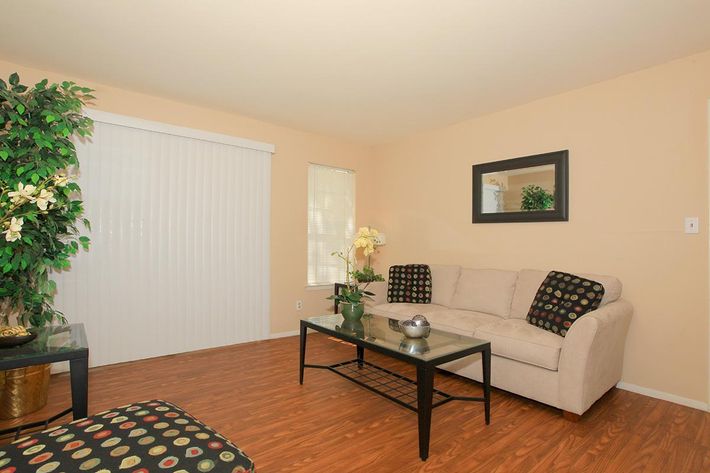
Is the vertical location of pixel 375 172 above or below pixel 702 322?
above

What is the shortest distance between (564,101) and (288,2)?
2.55 metres

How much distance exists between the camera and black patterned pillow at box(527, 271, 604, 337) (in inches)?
104

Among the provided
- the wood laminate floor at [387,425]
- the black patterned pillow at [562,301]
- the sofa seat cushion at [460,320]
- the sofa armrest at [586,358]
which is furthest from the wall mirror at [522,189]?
the wood laminate floor at [387,425]

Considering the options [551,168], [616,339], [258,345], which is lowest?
[258,345]

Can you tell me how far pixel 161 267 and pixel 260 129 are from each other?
1841mm

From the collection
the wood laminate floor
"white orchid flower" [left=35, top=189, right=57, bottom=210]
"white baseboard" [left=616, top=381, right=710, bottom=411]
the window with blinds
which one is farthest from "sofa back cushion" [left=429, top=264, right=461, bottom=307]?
"white orchid flower" [left=35, top=189, right=57, bottom=210]

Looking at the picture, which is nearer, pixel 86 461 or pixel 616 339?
pixel 86 461

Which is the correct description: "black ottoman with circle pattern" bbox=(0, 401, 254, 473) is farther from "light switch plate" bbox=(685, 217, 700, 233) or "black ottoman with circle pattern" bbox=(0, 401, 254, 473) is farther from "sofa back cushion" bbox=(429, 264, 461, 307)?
"light switch plate" bbox=(685, 217, 700, 233)

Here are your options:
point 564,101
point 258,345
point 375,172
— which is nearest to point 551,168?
point 564,101

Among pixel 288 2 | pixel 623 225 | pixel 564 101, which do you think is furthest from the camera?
pixel 564 101

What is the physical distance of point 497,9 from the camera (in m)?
2.20

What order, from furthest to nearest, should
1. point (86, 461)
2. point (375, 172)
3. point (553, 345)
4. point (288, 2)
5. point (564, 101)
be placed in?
point (375, 172) → point (564, 101) → point (553, 345) → point (288, 2) → point (86, 461)

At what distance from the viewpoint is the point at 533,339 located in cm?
263

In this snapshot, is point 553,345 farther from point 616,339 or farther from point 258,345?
point 258,345
